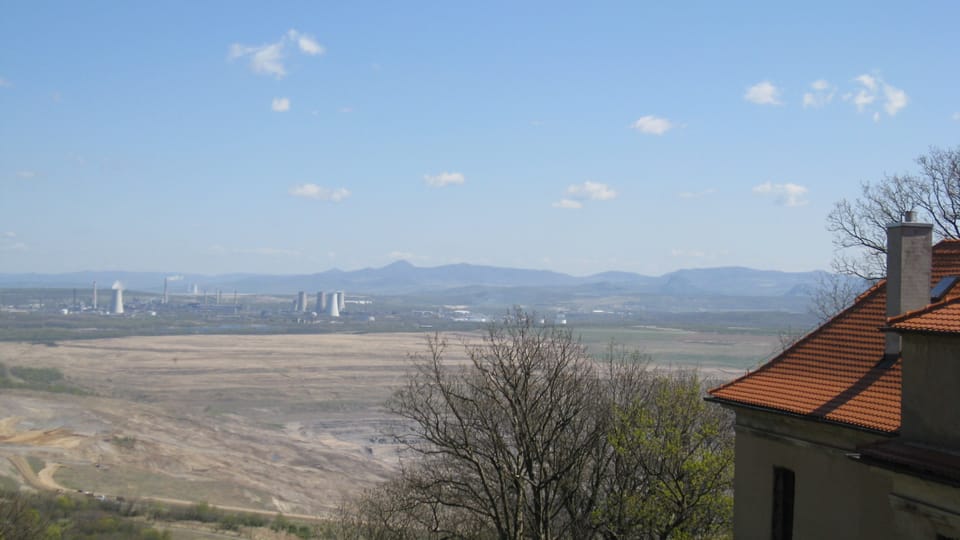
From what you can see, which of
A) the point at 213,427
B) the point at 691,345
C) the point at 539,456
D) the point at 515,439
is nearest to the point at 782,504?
the point at 539,456

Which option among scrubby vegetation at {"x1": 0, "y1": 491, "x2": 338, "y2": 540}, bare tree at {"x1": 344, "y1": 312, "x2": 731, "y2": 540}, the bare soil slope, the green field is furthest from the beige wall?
the green field

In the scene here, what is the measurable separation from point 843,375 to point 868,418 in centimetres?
165

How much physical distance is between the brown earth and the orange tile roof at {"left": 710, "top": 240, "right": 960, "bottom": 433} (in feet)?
117

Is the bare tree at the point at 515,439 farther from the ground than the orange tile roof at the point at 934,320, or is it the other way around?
the orange tile roof at the point at 934,320

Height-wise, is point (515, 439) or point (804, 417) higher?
point (804, 417)

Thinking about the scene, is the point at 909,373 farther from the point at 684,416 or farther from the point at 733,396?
the point at 684,416

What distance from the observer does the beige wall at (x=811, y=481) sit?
1248 cm

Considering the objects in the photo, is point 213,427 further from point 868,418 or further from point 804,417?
point 868,418

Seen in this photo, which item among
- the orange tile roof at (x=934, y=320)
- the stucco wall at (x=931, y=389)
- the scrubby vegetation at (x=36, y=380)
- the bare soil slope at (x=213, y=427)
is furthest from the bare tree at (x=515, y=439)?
the scrubby vegetation at (x=36, y=380)

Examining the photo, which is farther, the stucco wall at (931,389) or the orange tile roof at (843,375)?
the orange tile roof at (843,375)

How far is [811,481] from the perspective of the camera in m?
13.7

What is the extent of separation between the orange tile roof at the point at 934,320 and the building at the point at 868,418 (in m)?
0.02

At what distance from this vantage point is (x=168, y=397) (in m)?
89.4

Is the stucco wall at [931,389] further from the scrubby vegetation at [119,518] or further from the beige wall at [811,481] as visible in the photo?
the scrubby vegetation at [119,518]
